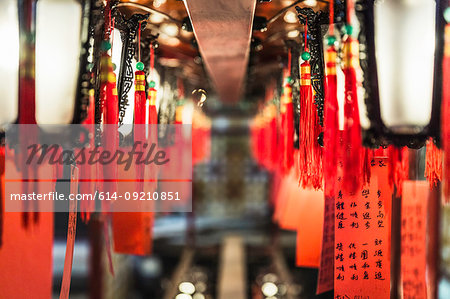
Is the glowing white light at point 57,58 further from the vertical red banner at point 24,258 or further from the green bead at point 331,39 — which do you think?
the green bead at point 331,39

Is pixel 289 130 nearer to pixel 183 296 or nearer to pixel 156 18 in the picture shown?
pixel 156 18

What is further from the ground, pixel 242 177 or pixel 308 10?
pixel 308 10

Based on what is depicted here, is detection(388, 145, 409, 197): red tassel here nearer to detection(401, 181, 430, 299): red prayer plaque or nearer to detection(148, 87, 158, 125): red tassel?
detection(401, 181, 430, 299): red prayer plaque

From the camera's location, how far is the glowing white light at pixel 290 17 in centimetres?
211

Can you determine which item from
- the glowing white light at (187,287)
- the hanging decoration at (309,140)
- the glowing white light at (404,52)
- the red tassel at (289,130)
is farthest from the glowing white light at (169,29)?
the glowing white light at (187,287)

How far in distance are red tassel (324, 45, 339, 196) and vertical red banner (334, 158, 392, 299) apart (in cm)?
29

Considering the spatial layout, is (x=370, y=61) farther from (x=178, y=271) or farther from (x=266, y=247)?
(x=266, y=247)

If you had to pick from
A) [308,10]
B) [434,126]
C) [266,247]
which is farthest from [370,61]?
[266,247]

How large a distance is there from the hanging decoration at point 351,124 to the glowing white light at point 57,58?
1.00 meters

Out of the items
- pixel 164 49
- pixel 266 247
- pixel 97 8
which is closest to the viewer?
pixel 97 8

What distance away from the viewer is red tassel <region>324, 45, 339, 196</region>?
1.39 meters

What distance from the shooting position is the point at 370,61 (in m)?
1.32

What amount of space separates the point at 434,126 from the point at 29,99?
4.71 ft

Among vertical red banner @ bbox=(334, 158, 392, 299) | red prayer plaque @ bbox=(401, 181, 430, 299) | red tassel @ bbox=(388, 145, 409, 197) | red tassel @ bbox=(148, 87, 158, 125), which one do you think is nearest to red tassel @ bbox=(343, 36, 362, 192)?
red tassel @ bbox=(388, 145, 409, 197)
